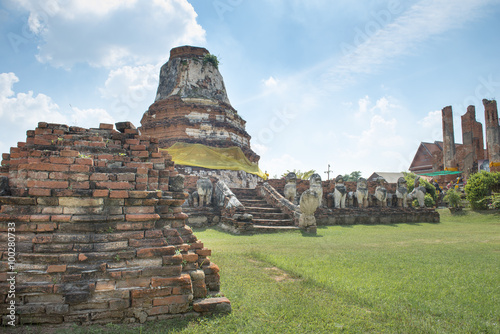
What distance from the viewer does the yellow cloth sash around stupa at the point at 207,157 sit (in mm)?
16750

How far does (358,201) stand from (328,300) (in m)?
11.8

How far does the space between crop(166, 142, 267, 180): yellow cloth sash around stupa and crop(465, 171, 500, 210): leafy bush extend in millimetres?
11722

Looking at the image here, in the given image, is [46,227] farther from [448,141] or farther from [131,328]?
[448,141]

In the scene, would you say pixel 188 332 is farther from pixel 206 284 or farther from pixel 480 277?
pixel 480 277

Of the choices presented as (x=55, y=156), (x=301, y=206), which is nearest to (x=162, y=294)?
(x=55, y=156)

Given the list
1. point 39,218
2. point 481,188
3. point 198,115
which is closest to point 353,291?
point 39,218

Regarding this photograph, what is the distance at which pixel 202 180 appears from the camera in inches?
478

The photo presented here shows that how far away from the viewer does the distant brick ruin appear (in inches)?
1287

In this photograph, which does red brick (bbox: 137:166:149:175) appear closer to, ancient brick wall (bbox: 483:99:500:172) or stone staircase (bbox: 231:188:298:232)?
stone staircase (bbox: 231:188:298:232)

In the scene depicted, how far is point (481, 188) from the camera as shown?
16.9 metres

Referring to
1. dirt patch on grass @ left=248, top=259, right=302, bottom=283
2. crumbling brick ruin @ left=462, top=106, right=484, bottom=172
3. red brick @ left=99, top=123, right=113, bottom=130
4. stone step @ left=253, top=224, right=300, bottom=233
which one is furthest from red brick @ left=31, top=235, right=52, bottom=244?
crumbling brick ruin @ left=462, top=106, right=484, bottom=172

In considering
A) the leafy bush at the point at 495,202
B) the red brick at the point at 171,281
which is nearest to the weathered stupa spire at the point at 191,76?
the leafy bush at the point at 495,202

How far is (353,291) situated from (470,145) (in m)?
40.1

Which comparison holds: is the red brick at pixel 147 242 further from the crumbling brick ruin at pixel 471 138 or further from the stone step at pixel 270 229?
the crumbling brick ruin at pixel 471 138
